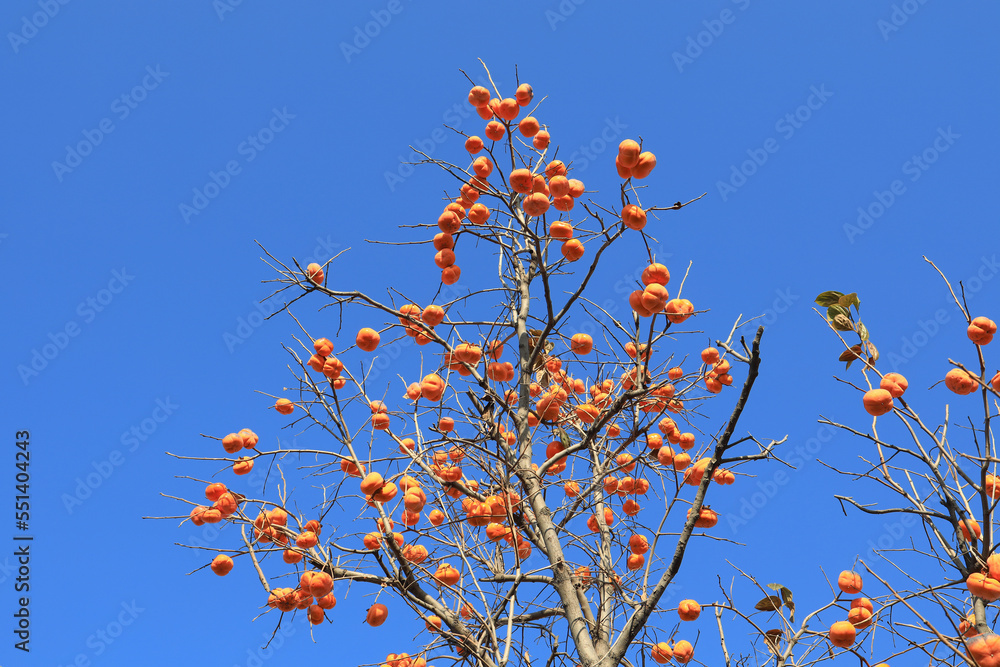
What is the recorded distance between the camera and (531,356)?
456 cm

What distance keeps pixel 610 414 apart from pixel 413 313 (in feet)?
4.74

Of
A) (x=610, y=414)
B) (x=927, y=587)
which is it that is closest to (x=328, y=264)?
(x=610, y=414)

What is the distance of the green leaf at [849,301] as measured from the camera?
11.1 feet

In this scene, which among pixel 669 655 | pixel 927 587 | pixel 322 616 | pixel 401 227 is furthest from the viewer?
pixel 401 227

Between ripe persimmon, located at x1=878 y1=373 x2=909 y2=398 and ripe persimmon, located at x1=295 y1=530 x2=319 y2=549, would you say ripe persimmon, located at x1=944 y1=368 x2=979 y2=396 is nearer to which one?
ripe persimmon, located at x1=878 y1=373 x2=909 y2=398

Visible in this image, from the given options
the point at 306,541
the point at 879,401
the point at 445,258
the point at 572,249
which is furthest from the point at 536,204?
the point at 306,541

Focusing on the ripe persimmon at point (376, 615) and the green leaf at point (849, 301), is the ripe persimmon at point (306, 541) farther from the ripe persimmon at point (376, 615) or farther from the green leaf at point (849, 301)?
the green leaf at point (849, 301)

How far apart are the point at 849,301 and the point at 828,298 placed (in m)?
0.10

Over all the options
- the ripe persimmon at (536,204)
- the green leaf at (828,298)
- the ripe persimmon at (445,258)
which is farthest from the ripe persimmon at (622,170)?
the ripe persimmon at (445,258)

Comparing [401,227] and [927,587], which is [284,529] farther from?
[927,587]

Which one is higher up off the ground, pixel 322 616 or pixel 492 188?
pixel 492 188

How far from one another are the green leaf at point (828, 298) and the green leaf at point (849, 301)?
0.06 feet

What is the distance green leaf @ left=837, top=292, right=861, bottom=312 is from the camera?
11.1 ft

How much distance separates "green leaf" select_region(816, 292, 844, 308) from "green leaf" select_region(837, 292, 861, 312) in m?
0.02
